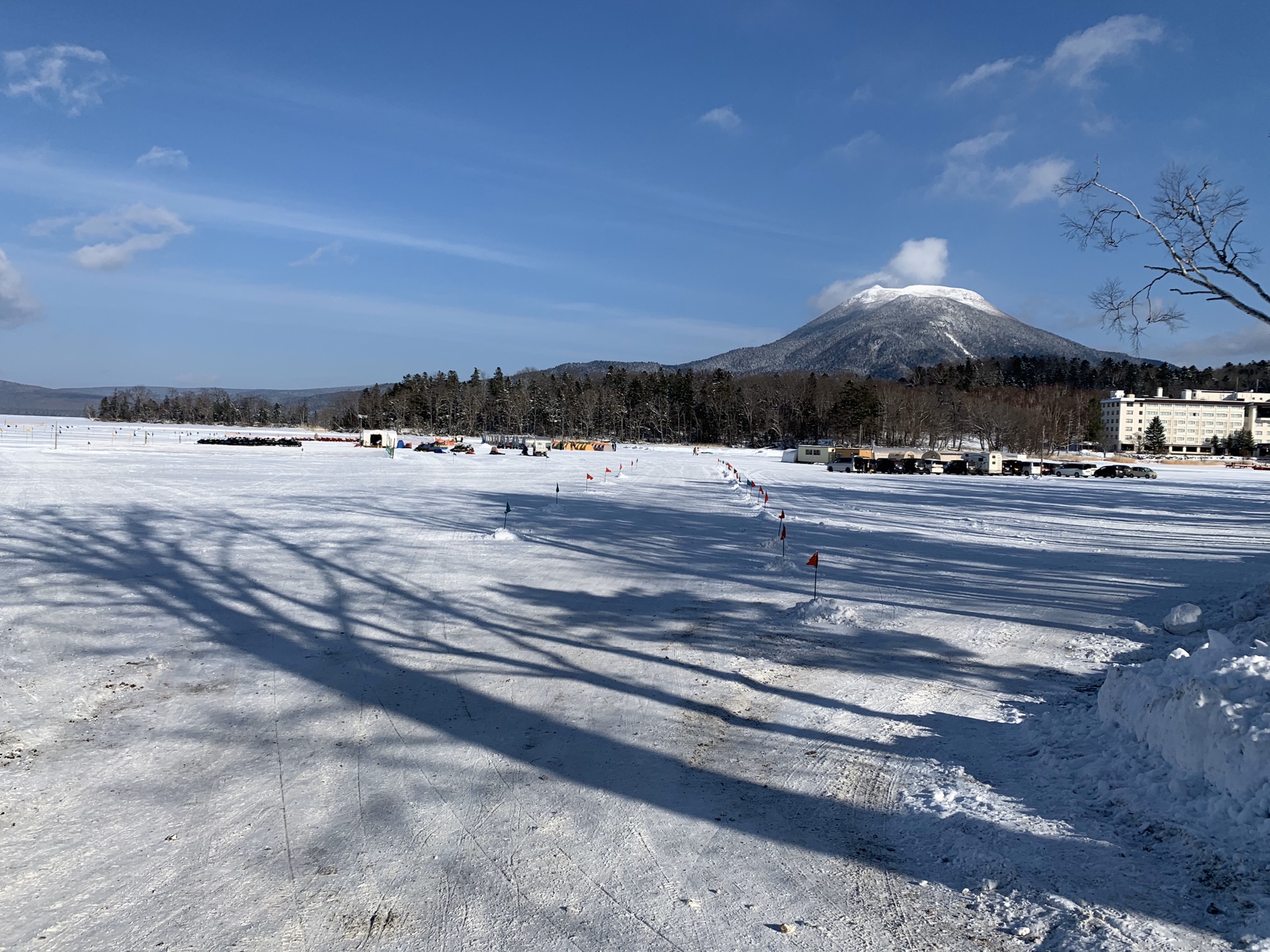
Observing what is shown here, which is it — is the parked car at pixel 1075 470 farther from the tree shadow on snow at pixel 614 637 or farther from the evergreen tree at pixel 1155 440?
the evergreen tree at pixel 1155 440

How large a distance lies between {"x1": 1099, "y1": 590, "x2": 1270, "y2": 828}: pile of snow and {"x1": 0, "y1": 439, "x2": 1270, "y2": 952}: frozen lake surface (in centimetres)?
21

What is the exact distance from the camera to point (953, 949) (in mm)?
4098

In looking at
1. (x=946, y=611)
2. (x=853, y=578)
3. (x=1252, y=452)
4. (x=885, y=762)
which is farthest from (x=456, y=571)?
(x=1252, y=452)

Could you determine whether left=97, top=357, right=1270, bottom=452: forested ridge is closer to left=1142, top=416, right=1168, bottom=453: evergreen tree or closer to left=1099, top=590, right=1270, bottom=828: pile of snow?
left=1142, top=416, right=1168, bottom=453: evergreen tree

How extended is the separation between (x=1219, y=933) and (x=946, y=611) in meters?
8.00

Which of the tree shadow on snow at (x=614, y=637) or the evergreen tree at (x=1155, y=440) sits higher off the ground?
the evergreen tree at (x=1155, y=440)

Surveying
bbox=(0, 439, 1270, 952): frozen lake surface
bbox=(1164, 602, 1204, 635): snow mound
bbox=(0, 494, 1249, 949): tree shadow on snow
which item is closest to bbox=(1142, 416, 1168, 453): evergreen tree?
bbox=(0, 439, 1270, 952): frozen lake surface

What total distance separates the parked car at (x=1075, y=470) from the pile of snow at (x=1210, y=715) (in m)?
62.8

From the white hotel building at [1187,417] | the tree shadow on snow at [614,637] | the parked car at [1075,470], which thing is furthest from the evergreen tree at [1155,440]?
the tree shadow on snow at [614,637]

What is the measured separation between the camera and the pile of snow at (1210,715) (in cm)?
500

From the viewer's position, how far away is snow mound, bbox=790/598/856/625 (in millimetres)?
11172

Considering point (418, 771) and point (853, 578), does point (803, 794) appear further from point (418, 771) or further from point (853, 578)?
point (853, 578)

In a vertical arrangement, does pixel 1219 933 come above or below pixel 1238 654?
below

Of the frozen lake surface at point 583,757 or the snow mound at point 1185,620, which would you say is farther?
the snow mound at point 1185,620
